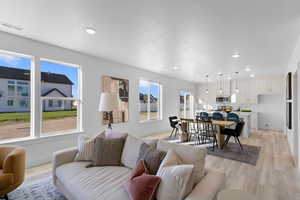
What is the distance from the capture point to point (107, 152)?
2.11 metres

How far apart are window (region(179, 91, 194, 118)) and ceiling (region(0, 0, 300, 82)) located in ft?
14.5

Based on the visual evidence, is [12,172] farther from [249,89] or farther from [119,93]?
[249,89]

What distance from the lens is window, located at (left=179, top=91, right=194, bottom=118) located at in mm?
8117

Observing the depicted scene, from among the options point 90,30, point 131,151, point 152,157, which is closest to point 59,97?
point 90,30

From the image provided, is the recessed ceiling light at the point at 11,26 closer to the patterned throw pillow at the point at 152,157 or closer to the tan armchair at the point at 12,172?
the tan armchair at the point at 12,172

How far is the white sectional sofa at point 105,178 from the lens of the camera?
1376 mm

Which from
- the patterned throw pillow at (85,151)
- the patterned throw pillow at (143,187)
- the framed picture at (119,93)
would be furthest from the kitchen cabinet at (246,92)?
the patterned throw pillow at (143,187)

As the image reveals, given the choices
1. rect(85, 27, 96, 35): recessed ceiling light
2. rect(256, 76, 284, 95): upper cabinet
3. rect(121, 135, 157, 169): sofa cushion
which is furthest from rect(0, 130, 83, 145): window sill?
rect(256, 76, 284, 95): upper cabinet

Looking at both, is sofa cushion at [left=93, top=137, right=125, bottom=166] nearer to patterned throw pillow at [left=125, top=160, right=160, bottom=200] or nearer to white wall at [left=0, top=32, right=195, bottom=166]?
patterned throw pillow at [left=125, top=160, right=160, bottom=200]

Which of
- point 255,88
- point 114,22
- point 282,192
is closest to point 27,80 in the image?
point 114,22

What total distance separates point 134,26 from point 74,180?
7.64 ft

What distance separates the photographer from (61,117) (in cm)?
370

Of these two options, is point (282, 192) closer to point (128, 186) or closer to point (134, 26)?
point (128, 186)

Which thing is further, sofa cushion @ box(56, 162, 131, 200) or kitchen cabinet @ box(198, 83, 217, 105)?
kitchen cabinet @ box(198, 83, 217, 105)
